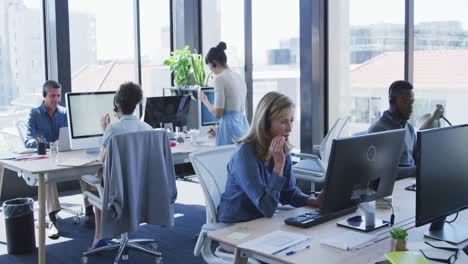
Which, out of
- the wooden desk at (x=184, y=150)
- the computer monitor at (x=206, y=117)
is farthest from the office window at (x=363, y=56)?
the wooden desk at (x=184, y=150)

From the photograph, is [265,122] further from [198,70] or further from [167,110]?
[198,70]

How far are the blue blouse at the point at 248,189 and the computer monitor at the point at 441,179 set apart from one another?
24.7 inches

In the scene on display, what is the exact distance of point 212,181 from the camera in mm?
2660

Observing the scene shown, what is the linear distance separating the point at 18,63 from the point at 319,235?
5013 millimetres

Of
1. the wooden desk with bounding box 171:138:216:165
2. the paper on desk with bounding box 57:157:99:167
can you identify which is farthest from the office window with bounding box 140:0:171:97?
the paper on desk with bounding box 57:157:99:167

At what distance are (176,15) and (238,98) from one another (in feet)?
9.15

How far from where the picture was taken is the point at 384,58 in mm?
5297

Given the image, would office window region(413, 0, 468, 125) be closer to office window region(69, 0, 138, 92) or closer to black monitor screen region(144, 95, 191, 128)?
black monitor screen region(144, 95, 191, 128)

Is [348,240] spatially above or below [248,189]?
below

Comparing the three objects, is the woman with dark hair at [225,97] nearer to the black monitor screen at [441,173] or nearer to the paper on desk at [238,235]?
the paper on desk at [238,235]

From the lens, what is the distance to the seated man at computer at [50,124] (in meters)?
4.75

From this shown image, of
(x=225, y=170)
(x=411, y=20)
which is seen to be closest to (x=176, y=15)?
(x=411, y=20)

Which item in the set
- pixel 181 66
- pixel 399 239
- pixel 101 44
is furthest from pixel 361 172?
pixel 101 44

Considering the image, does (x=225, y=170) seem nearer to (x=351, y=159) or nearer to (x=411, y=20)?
(x=351, y=159)
